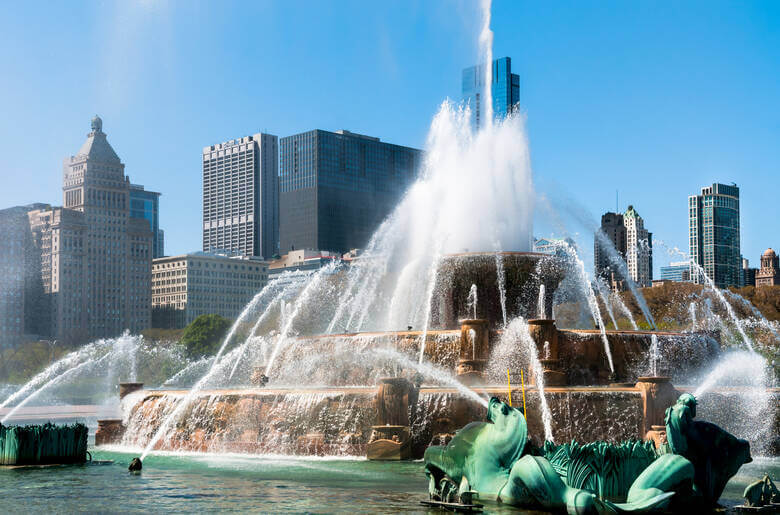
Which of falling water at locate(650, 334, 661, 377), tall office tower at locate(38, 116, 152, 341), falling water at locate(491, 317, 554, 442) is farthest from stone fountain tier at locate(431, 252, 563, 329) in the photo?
tall office tower at locate(38, 116, 152, 341)

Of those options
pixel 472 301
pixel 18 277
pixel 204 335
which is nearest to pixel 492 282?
pixel 472 301

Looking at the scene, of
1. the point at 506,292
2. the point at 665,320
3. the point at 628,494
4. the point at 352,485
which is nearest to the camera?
the point at 628,494

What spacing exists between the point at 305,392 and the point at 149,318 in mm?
161498

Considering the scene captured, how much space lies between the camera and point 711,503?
1631cm

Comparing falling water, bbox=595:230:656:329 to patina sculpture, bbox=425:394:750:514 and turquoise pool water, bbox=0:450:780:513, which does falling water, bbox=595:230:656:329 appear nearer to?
turquoise pool water, bbox=0:450:780:513

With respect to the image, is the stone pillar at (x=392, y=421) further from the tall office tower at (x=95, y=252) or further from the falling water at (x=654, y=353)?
the tall office tower at (x=95, y=252)

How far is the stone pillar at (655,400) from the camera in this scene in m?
25.1

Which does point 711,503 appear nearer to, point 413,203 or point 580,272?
point 580,272

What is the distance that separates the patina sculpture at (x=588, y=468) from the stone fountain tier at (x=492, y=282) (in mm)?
21233

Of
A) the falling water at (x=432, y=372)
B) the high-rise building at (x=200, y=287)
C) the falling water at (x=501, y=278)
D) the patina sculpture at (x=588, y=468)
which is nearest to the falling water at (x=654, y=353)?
the falling water at (x=432, y=372)

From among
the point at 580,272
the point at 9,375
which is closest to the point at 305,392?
the point at 580,272

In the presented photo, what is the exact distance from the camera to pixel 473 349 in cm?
3058

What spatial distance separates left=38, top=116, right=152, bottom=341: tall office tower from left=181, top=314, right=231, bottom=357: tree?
6227cm

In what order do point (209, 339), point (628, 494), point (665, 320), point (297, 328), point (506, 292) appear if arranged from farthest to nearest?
point (209, 339) < point (297, 328) < point (665, 320) < point (506, 292) < point (628, 494)
